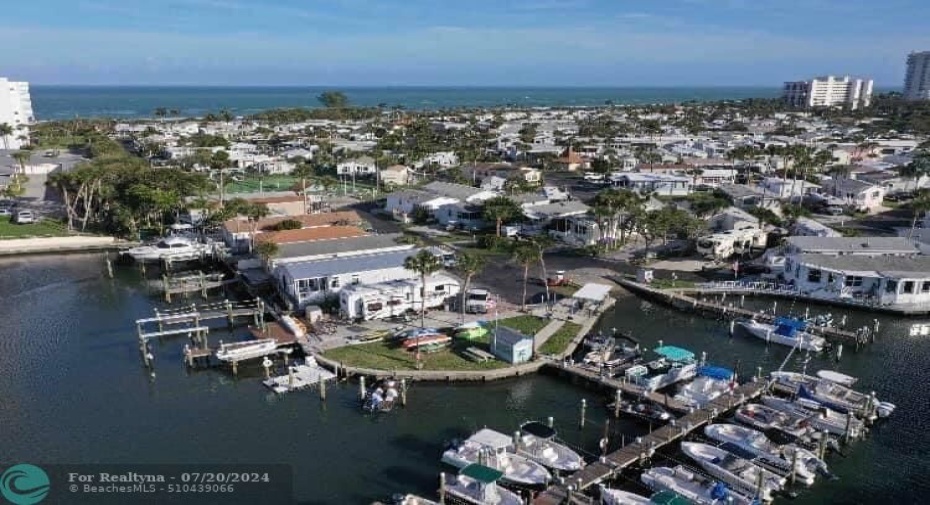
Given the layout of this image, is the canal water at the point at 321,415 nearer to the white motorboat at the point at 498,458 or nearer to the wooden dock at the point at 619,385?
the wooden dock at the point at 619,385

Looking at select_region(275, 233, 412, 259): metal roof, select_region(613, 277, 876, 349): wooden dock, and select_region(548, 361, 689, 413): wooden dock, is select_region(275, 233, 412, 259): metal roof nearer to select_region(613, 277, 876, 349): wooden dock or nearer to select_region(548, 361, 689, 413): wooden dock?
select_region(613, 277, 876, 349): wooden dock

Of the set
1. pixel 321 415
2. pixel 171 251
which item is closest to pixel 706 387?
pixel 321 415

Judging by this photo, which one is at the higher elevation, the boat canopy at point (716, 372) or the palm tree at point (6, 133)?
the palm tree at point (6, 133)

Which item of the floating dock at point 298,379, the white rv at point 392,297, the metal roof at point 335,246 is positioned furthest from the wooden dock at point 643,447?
the metal roof at point 335,246

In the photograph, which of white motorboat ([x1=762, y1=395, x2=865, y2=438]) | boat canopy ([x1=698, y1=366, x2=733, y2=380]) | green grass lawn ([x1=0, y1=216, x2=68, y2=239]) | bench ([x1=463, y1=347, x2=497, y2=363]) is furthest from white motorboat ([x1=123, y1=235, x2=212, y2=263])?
white motorboat ([x1=762, y1=395, x2=865, y2=438])

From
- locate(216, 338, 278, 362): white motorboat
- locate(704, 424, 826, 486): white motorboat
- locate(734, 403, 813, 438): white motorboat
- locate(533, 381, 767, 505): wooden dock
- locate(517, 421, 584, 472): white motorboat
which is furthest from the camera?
locate(216, 338, 278, 362): white motorboat

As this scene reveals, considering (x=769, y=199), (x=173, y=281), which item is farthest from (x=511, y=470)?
(x=769, y=199)

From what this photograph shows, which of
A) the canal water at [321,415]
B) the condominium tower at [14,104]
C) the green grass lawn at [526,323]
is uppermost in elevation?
the condominium tower at [14,104]
